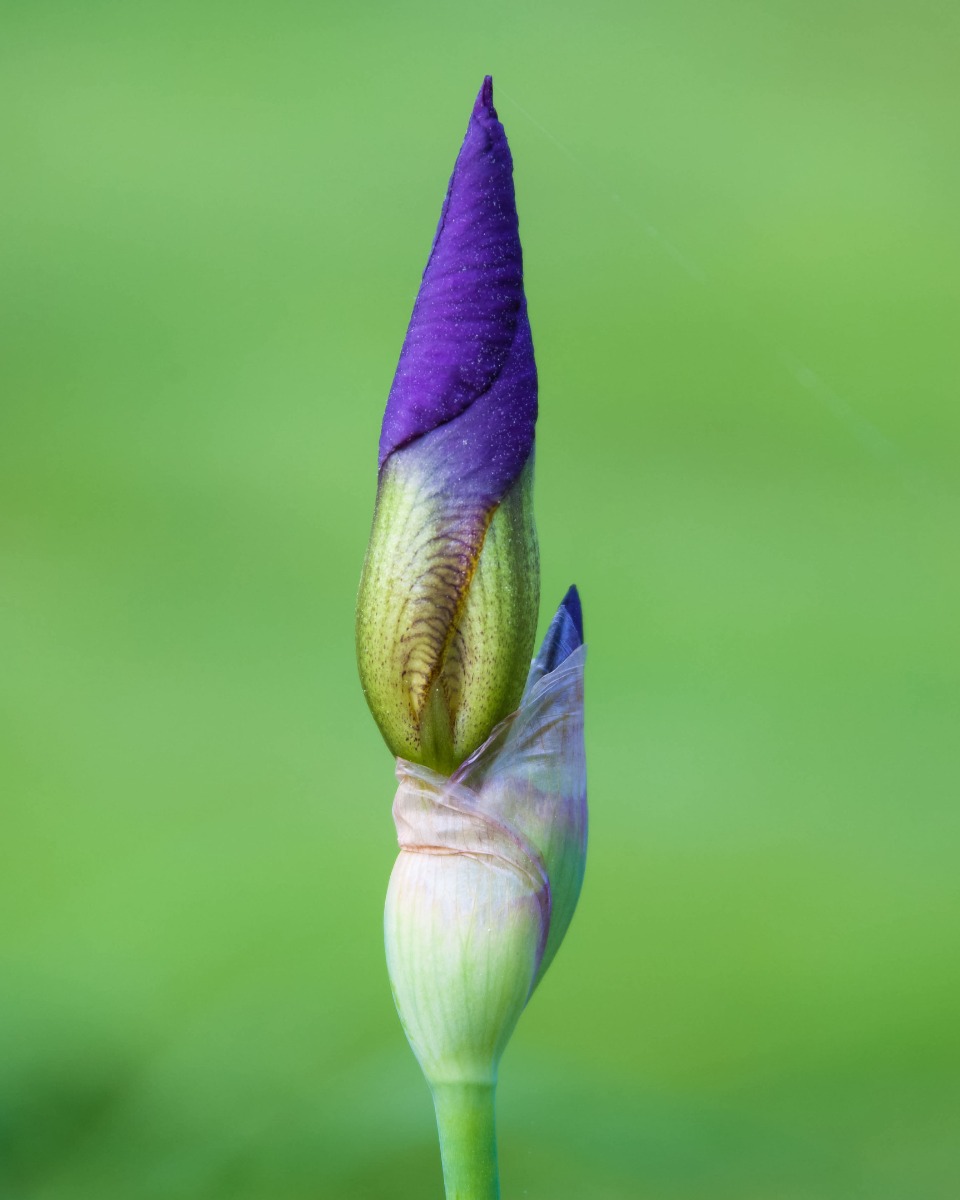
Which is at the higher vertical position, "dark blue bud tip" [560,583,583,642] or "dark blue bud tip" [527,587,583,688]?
"dark blue bud tip" [560,583,583,642]

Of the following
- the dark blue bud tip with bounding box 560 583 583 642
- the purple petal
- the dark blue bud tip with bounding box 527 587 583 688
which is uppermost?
the purple petal

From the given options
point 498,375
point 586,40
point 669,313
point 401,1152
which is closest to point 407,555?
point 498,375

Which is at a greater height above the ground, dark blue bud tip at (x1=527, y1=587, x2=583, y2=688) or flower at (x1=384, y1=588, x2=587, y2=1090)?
dark blue bud tip at (x1=527, y1=587, x2=583, y2=688)

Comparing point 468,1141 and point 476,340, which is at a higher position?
point 476,340

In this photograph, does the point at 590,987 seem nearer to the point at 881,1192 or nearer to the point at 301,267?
the point at 881,1192

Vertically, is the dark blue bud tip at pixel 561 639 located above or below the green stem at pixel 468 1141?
above

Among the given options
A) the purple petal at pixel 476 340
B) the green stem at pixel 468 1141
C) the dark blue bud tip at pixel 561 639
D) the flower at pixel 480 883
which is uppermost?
the purple petal at pixel 476 340
